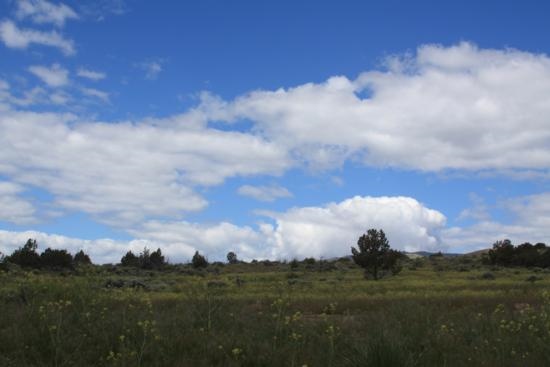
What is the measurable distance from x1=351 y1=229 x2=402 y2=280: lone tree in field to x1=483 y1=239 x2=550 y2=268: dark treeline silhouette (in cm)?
2187

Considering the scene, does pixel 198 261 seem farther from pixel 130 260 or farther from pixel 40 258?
pixel 40 258

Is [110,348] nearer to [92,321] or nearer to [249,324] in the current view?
[92,321]

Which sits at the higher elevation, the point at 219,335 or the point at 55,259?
the point at 55,259

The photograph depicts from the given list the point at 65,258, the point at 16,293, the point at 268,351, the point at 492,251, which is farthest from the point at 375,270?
the point at 268,351

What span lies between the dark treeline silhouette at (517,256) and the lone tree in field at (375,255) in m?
21.9

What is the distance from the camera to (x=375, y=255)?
139 feet

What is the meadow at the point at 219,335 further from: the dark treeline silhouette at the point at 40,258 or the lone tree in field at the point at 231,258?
the lone tree in field at the point at 231,258

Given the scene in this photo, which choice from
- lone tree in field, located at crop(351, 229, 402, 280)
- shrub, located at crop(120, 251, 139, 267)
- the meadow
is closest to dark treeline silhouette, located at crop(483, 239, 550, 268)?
lone tree in field, located at crop(351, 229, 402, 280)

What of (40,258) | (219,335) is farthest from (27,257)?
(219,335)

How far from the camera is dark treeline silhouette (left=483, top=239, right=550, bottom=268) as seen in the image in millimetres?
59450

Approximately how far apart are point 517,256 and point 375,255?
986 inches

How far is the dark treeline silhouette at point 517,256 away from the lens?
59450 mm

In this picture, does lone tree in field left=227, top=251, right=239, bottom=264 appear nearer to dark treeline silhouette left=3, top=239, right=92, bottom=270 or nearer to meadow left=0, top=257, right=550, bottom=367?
dark treeline silhouette left=3, top=239, right=92, bottom=270

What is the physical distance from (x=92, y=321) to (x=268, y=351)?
3159 mm
